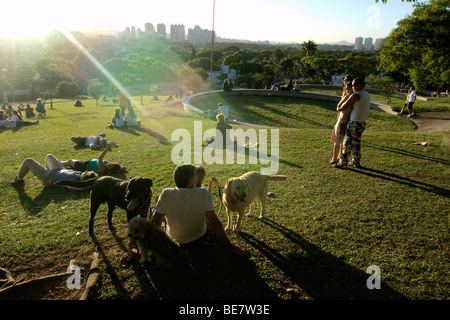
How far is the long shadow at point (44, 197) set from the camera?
5.57 m

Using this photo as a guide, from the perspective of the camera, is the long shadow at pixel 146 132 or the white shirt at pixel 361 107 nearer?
the white shirt at pixel 361 107

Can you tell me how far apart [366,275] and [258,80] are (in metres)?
55.9

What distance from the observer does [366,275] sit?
12.1 feet

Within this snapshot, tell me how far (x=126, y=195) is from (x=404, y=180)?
6.79m

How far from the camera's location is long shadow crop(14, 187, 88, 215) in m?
5.57

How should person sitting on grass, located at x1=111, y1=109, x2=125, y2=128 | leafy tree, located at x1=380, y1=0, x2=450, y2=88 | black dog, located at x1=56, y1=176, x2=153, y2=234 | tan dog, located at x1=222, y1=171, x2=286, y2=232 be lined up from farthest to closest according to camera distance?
leafy tree, located at x1=380, y1=0, x2=450, y2=88 → person sitting on grass, located at x1=111, y1=109, x2=125, y2=128 → tan dog, located at x1=222, y1=171, x2=286, y2=232 → black dog, located at x1=56, y1=176, x2=153, y2=234

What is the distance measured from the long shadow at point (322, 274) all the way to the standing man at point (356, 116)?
3.81m
